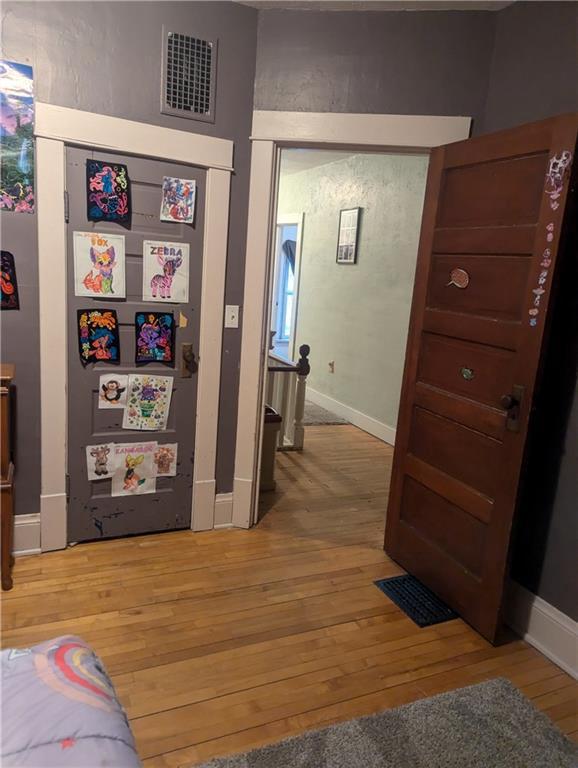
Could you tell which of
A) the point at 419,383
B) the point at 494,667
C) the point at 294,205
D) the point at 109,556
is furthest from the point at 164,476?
the point at 294,205

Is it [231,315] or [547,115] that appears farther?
[231,315]

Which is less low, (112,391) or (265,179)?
(265,179)

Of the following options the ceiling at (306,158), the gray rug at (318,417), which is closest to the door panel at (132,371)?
the gray rug at (318,417)

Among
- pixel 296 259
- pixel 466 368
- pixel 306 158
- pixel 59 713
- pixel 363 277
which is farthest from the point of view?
pixel 296 259

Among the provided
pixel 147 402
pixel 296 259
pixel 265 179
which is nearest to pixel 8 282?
pixel 147 402

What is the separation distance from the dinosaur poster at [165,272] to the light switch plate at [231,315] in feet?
0.75

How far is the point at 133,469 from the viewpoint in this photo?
2.81 meters

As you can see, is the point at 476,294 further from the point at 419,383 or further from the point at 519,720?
the point at 519,720

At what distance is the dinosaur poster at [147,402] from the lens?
2.74 meters

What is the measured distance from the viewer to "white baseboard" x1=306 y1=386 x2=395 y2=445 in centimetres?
489

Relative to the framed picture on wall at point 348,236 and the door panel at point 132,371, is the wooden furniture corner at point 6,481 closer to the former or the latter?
the door panel at point 132,371

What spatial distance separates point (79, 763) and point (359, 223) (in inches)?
198

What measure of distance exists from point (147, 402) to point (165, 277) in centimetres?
64

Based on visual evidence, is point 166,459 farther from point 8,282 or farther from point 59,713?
point 59,713
